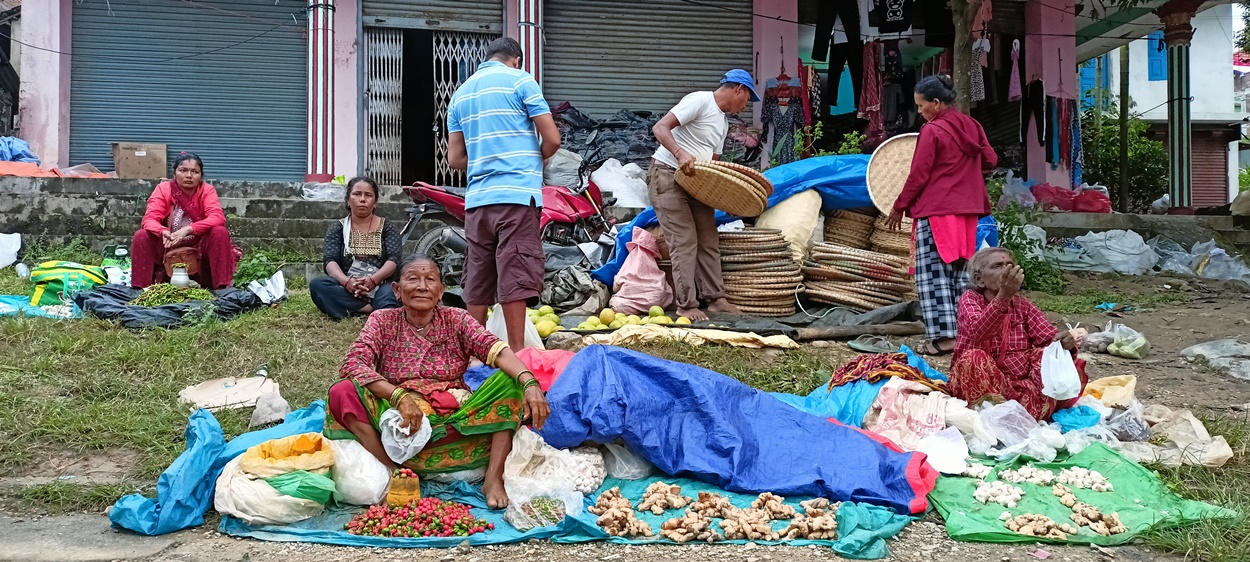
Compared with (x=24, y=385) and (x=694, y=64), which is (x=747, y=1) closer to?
(x=694, y=64)

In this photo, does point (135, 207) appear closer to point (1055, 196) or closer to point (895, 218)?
point (895, 218)

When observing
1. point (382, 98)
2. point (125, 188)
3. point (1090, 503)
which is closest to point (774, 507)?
point (1090, 503)

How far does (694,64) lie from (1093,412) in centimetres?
825

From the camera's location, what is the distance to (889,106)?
12875 millimetres

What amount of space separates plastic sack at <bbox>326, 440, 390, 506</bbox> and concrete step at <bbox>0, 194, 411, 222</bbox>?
5583mm

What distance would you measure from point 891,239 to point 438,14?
245 inches

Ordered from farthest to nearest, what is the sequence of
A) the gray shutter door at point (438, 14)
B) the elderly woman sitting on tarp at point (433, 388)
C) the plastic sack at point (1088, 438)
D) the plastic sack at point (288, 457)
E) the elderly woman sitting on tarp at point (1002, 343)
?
the gray shutter door at point (438, 14) → the elderly woman sitting on tarp at point (1002, 343) → the plastic sack at point (1088, 438) → the elderly woman sitting on tarp at point (433, 388) → the plastic sack at point (288, 457)

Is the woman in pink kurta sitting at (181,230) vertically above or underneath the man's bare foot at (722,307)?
above

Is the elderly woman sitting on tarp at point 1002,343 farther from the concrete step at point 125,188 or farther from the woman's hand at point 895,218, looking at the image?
the concrete step at point 125,188

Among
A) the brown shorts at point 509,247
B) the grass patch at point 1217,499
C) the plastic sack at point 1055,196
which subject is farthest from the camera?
the plastic sack at point 1055,196

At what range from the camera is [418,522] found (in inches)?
115

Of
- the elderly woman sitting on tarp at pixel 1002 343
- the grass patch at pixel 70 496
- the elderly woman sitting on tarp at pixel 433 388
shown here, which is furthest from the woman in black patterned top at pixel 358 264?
the elderly woman sitting on tarp at pixel 1002 343

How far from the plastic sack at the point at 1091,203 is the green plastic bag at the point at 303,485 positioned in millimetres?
10491

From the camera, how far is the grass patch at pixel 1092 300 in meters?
6.83
